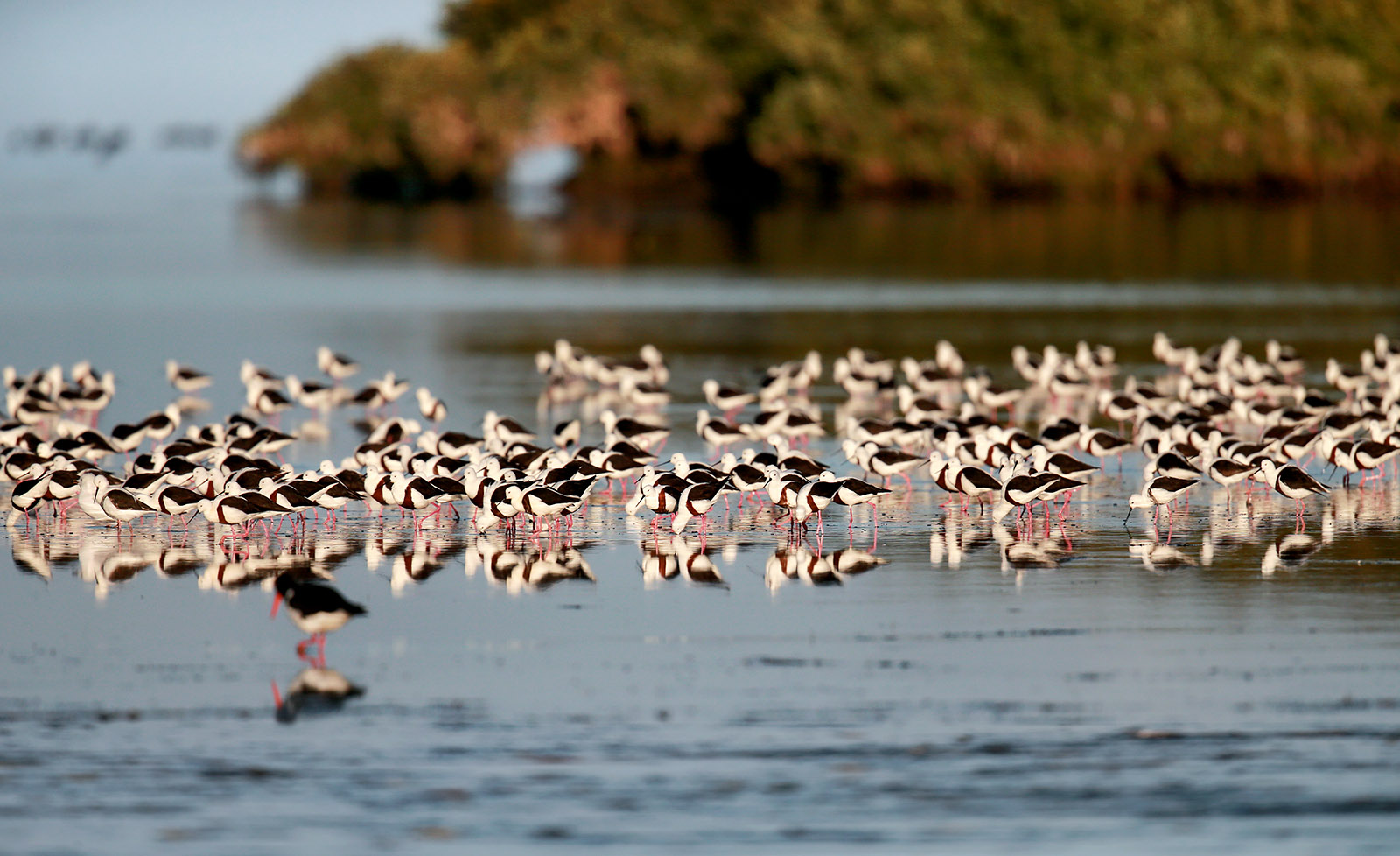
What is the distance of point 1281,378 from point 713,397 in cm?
544

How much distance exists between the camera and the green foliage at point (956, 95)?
235 feet

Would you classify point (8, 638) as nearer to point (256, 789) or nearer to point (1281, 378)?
point (256, 789)

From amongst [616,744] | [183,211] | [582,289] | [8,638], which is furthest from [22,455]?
[183,211]

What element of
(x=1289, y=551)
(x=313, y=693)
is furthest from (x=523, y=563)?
(x=1289, y=551)

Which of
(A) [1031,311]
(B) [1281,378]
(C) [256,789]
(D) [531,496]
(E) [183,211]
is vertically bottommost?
(C) [256,789]

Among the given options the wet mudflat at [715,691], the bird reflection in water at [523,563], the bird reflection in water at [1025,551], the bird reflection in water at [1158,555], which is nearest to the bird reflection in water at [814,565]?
the wet mudflat at [715,691]

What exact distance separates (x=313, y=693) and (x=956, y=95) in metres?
68.3

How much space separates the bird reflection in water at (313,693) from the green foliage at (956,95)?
219 ft

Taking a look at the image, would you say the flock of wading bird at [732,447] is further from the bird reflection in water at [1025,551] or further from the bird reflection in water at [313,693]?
the bird reflection in water at [313,693]

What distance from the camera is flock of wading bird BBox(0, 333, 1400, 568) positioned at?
12.8m

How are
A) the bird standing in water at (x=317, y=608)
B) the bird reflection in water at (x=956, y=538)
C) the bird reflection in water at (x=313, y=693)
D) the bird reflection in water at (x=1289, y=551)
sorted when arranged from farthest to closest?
the bird reflection in water at (x=956, y=538) < the bird reflection in water at (x=1289, y=551) < the bird standing in water at (x=317, y=608) < the bird reflection in water at (x=313, y=693)

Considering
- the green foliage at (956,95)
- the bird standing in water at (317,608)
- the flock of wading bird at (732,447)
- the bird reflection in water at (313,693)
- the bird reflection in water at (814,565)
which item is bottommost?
the bird reflection in water at (313,693)

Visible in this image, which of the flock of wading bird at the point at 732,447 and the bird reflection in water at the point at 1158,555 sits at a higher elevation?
the flock of wading bird at the point at 732,447

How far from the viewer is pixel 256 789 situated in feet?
25.7
